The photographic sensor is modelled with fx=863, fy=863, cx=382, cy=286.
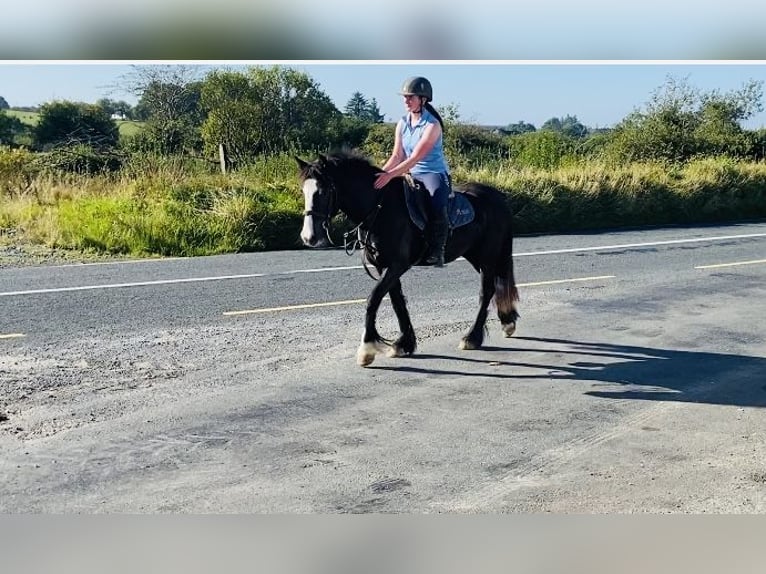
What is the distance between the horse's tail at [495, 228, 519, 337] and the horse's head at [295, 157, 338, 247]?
2007 mm

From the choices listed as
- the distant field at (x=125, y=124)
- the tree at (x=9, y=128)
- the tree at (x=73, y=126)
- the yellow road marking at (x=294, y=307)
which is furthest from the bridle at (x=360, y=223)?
the distant field at (x=125, y=124)

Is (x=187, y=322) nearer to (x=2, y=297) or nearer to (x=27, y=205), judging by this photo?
(x=2, y=297)

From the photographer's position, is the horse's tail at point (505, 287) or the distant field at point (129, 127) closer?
the horse's tail at point (505, 287)

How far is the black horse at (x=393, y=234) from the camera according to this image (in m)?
6.43

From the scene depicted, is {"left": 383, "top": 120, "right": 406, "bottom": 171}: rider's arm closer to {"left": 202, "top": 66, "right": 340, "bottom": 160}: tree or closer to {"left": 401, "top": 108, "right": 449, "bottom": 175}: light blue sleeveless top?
{"left": 401, "top": 108, "right": 449, "bottom": 175}: light blue sleeveless top

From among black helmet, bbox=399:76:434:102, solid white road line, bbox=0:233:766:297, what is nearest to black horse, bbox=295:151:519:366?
black helmet, bbox=399:76:434:102

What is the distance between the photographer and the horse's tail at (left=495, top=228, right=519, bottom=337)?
7844mm

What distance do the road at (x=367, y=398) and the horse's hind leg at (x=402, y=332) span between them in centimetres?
8

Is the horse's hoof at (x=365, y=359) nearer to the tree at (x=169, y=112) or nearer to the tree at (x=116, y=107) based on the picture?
the tree at (x=169, y=112)

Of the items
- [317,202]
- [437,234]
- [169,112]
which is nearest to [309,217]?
[317,202]

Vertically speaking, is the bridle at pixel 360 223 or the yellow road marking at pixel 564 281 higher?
the bridle at pixel 360 223

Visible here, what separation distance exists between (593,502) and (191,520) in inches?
78.5

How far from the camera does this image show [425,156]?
667 cm
